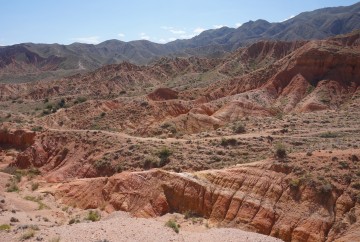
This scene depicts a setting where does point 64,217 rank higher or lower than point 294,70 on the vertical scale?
lower

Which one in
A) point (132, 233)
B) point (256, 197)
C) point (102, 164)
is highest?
point (102, 164)

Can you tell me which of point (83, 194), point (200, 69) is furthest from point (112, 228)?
point (200, 69)

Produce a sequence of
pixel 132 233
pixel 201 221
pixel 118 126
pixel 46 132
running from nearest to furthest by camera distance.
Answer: pixel 132 233, pixel 201 221, pixel 46 132, pixel 118 126

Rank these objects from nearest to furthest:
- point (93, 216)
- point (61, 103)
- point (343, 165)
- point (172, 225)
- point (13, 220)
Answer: point (13, 220), point (172, 225), point (343, 165), point (93, 216), point (61, 103)

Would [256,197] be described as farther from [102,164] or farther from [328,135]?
[102,164]

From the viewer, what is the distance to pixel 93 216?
27656 millimetres

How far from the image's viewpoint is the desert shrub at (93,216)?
27.4 metres

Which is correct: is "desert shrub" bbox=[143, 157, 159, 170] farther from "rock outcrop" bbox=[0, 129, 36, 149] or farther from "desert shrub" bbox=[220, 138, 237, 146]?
"rock outcrop" bbox=[0, 129, 36, 149]

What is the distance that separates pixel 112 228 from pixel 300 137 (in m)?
22.7

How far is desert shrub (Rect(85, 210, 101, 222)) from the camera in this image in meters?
27.4

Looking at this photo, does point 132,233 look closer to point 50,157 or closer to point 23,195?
point 23,195

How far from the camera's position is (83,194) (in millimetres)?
32000

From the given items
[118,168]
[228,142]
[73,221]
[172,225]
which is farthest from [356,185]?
[118,168]

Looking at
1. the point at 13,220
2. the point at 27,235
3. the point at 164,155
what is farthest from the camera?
the point at 164,155
